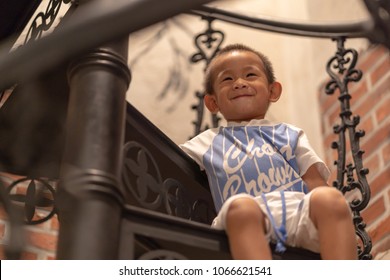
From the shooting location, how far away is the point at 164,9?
26.7 inches

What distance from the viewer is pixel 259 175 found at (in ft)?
6.14

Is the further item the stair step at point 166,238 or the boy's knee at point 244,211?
the boy's knee at point 244,211

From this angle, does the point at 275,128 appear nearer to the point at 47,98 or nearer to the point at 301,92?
the point at 47,98

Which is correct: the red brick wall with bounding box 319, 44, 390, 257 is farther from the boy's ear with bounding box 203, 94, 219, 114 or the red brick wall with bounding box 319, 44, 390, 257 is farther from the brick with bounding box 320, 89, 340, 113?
the boy's ear with bounding box 203, 94, 219, 114

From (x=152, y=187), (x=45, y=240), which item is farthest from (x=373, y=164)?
(x=152, y=187)

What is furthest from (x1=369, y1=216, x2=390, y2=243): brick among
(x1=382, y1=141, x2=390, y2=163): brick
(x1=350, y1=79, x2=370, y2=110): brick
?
(x1=350, y1=79, x2=370, y2=110): brick

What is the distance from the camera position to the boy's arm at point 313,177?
198 centimetres

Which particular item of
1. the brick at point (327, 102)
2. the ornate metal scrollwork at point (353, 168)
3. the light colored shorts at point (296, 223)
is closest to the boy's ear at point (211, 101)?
the ornate metal scrollwork at point (353, 168)

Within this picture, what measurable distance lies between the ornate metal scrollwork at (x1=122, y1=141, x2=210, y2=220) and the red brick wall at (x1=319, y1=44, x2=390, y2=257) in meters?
1.20

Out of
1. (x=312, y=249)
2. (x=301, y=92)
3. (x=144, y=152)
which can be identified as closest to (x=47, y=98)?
(x=144, y=152)

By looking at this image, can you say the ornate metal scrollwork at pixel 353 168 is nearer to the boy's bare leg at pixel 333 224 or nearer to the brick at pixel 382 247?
the boy's bare leg at pixel 333 224

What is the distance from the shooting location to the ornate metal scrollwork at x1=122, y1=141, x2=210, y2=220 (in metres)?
1.61

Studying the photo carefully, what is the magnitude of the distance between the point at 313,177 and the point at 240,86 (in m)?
0.33

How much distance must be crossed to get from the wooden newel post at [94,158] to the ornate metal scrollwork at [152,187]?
0.74 feet
